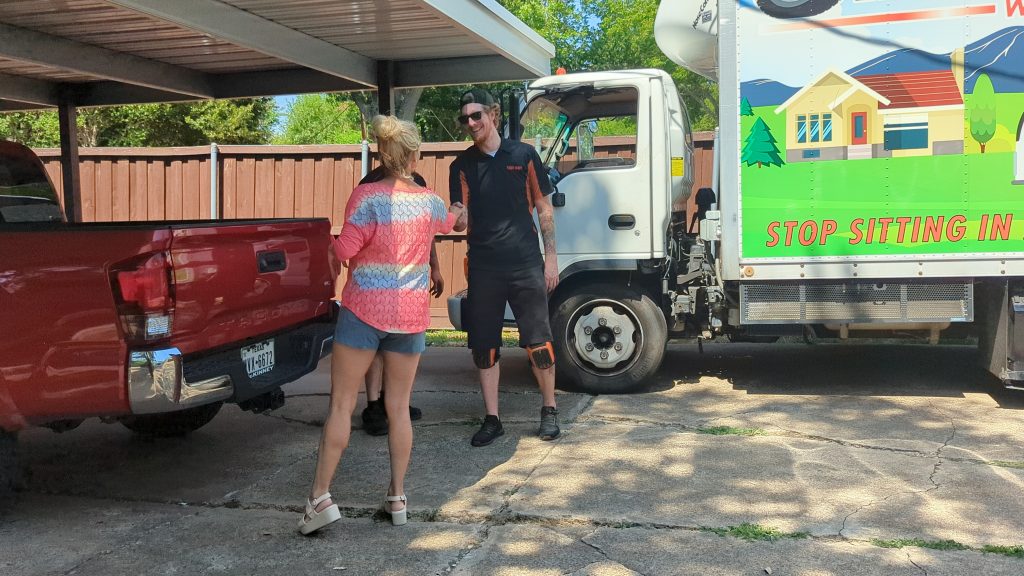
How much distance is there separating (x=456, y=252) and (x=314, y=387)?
4.09 meters

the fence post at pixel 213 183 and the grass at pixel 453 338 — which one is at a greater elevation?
the fence post at pixel 213 183

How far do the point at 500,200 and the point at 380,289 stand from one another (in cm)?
164

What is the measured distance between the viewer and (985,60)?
6051 millimetres

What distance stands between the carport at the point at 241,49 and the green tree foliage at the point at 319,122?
31.0 meters

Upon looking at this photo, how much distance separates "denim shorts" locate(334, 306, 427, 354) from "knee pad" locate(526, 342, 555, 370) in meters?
1.54

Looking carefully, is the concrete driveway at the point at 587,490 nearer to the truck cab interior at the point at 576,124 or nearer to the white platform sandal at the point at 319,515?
the white platform sandal at the point at 319,515

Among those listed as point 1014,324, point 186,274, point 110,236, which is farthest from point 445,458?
point 1014,324

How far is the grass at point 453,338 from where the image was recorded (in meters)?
9.85

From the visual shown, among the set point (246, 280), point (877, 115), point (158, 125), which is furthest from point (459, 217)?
point (158, 125)

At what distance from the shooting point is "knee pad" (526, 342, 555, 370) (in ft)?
18.3

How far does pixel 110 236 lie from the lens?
409 centimetres

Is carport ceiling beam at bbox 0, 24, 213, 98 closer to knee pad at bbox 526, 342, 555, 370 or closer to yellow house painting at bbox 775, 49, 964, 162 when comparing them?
knee pad at bbox 526, 342, 555, 370

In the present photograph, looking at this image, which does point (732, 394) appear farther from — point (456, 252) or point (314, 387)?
point (456, 252)

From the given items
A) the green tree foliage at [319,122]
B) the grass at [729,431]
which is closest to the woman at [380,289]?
the grass at [729,431]
